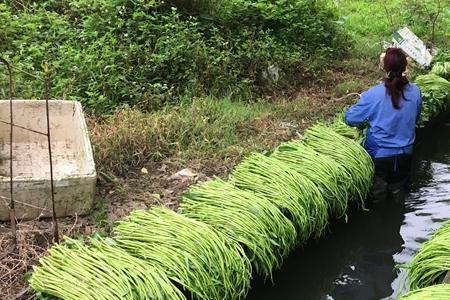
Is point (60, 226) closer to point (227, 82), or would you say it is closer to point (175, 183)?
point (175, 183)

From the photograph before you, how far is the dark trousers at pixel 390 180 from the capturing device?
5.98m

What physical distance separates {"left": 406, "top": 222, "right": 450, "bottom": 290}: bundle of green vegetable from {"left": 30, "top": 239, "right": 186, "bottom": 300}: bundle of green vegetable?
176cm

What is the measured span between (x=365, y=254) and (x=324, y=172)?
0.89m

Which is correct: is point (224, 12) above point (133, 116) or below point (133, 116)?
above

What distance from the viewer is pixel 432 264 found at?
4055 millimetres

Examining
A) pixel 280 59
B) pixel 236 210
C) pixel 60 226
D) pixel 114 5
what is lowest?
pixel 60 226

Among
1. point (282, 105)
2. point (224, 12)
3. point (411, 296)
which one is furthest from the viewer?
point (224, 12)

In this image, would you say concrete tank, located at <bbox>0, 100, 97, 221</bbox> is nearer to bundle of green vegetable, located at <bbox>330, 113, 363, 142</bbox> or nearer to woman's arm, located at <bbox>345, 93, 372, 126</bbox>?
woman's arm, located at <bbox>345, 93, 372, 126</bbox>

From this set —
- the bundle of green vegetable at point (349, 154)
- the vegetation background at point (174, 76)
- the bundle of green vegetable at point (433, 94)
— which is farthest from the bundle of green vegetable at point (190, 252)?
the bundle of green vegetable at point (433, 94)

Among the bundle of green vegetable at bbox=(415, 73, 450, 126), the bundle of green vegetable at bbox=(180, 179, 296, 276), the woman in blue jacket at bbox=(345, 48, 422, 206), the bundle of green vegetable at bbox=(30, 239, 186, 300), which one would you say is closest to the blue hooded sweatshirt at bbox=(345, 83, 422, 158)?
the woman in blue jacket at bbox=(345, 48, 422, 206)

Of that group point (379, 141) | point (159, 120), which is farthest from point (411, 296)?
point (159, 120)

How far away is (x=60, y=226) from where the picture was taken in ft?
15.2

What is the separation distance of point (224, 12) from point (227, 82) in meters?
1.83

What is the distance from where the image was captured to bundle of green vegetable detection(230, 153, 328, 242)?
487 cm
